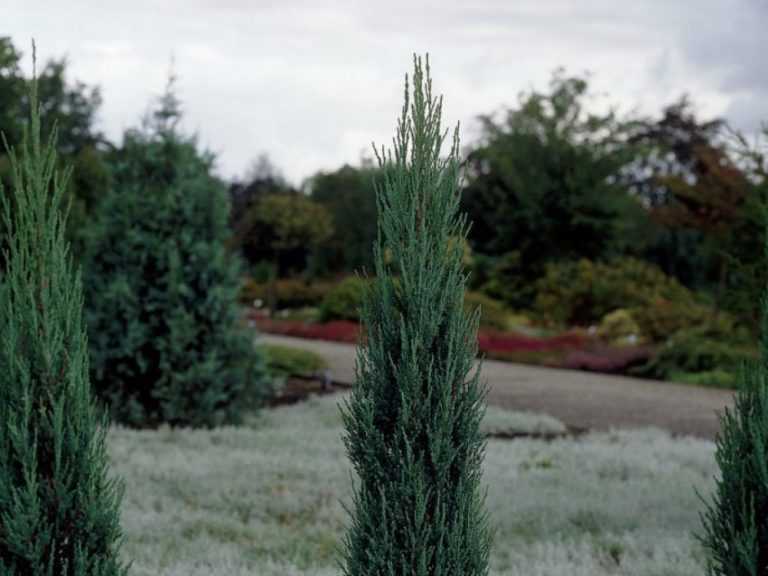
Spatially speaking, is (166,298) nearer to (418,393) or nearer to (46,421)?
(46,421)

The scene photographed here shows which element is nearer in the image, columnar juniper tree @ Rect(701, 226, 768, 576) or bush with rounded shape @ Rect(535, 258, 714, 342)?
columnar juniper tree @ Rect(701, 226, 768, 576)

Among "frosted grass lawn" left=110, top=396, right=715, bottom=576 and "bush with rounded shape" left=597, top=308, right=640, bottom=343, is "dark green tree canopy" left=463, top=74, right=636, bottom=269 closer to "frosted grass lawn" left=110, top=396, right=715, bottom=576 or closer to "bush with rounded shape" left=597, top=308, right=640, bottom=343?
"bush with rounded shape" left=597, top=308, right=640, bottom=343

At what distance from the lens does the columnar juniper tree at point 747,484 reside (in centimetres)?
342

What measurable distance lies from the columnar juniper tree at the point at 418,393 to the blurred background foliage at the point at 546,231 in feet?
21.7

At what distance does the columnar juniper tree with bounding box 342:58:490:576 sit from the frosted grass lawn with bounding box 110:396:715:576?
1.80m

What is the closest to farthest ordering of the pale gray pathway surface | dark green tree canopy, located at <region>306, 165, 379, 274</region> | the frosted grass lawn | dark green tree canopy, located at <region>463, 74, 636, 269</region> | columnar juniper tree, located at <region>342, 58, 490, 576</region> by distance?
1. columnar juniper tree, located at <region>342, 58, 490, 576</region>
2. the frosted grass lawn
3. the pale gray pathway surface
4. dark green tree canopy, located at <region>463, 74, 636, 269</region>
5. dark green tree canopy, located at <region>306, 165, 379, 274</region>

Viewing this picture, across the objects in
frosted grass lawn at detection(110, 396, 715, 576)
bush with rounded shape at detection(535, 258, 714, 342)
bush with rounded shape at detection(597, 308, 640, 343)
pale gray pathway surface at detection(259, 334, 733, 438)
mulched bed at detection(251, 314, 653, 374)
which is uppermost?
bush with rounded shape at detection(535, 258, 714, 342)

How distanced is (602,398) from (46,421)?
405 inches

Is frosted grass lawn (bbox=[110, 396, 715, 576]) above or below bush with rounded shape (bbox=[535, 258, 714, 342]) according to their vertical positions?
below

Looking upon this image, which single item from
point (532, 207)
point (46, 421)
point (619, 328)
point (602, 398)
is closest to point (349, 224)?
point (532, 207)

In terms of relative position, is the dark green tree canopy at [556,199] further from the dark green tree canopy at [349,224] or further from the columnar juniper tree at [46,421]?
the columnar juniper tree at [46,421]

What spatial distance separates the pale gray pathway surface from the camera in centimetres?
1075

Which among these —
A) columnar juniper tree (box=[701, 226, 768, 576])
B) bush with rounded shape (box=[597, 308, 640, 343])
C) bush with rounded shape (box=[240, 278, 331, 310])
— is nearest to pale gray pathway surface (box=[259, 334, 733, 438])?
bush with rounded shape (box=[597, 308, 640, 343])

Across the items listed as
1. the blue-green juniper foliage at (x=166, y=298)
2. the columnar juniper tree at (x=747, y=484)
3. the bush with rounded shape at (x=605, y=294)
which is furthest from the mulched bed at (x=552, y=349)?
the columnar juniper tree at (x=747, y=484)
